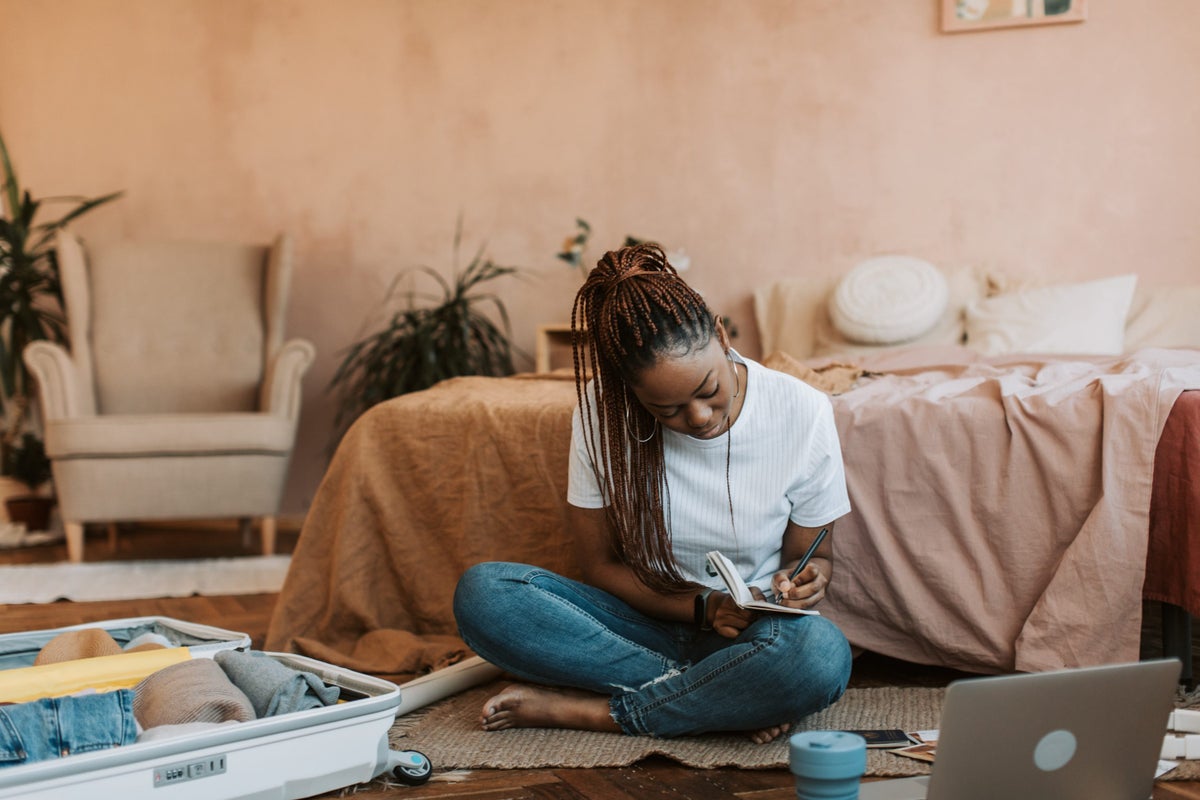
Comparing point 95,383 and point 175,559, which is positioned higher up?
point 95,383

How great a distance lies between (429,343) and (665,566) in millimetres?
2408

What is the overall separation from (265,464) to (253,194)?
1.42 m

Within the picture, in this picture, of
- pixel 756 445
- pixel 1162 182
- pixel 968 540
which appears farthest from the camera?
pixel 1162 182

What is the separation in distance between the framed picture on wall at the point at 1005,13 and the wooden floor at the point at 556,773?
85.8 inches

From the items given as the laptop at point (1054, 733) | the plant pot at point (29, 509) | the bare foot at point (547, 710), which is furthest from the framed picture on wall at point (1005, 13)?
the plant pot at point (29, 509)

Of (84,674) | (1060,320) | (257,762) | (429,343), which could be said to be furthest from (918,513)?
(429,343)

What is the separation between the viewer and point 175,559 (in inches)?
148

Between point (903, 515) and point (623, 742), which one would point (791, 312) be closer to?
→ point (903, 515)

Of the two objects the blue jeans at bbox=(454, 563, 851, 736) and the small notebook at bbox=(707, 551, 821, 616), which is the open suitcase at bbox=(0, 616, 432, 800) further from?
the small notebook at bbox=(707, 551, 821, 616)

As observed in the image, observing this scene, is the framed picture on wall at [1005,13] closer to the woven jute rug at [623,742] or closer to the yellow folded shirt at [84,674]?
the woven jute rug at [623,742]

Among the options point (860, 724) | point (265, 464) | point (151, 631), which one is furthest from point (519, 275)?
point (860, 724)

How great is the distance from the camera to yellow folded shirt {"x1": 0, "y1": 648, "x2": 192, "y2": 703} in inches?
57.7

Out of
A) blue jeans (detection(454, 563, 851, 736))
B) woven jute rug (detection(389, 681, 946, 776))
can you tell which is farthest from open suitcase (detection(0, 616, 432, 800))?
blue jeans (detection(454, 563, 851, 736))

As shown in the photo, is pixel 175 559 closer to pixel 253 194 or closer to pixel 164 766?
pixel 253 194
